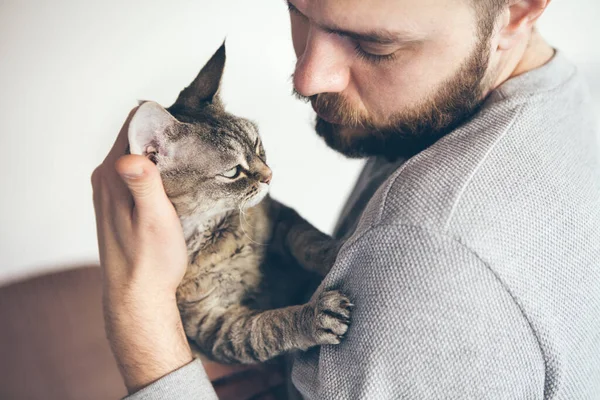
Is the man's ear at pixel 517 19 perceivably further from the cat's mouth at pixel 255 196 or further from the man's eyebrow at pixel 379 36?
the cat's mouth at pixel 255 196

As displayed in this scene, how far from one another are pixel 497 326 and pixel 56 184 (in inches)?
58.9

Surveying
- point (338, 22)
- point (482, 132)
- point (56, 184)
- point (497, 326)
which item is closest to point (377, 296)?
point (497, 326)

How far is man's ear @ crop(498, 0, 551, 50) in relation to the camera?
90 cm

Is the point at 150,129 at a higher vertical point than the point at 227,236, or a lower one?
higher

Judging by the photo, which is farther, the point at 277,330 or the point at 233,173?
the point at 233,173

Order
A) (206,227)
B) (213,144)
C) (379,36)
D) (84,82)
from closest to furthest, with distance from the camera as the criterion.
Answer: (379,36) < (213,144) < (206,227) < (84,82)

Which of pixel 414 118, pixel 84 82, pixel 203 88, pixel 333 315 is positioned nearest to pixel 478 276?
pixel 333 315

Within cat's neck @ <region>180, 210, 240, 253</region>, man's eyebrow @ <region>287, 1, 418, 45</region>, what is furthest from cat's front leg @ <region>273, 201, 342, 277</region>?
man's eyebrow @ <region>287, 1, 418, 45</region>

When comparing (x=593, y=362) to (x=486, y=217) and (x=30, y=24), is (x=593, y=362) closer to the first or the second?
(x=486, y=217)

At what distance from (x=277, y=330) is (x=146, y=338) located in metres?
0.30

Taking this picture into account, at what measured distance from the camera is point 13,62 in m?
1.42

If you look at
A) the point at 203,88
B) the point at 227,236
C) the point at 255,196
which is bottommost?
the point at 227,236

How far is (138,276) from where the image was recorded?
1.04 meters

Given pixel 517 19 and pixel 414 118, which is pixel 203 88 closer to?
pixel 414 118
